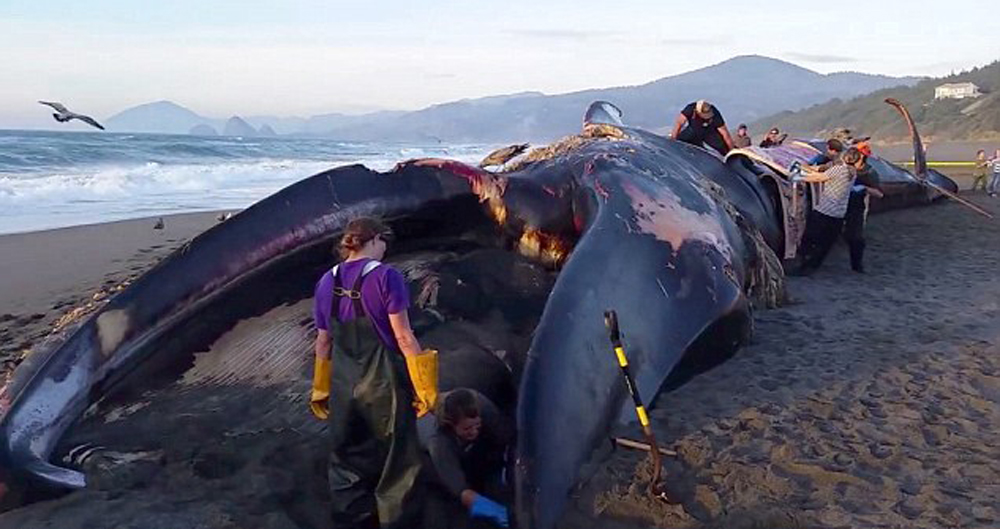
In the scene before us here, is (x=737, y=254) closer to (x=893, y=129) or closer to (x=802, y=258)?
(x=802, y=258)

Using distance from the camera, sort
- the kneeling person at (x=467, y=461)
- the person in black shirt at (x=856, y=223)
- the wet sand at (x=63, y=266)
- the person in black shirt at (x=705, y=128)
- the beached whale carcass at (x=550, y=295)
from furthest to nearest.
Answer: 1. the person in black shirt at (x=856, y=223)
2. the person in black shirt at (x=705, y=128)
3. the wet sand at (x=63, y=266)
4. the kneeling person at (x=467, y=461)
5. the beached whale carcass at (x=550, y=295)

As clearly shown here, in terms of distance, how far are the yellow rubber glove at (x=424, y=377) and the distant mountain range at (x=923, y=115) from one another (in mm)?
53797

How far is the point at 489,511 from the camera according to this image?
416 centimetres

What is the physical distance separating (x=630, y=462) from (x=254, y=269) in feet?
7.14

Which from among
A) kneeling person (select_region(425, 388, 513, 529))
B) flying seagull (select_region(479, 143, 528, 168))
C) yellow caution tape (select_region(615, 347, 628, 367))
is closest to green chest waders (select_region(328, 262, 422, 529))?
kneeling person (select_region(425, 388, 513, 529))

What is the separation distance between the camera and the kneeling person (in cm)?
425

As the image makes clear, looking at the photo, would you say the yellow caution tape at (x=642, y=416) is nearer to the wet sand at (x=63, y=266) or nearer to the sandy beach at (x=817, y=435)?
the sandy beach at (x=817, y=435)

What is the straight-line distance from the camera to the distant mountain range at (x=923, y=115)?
2154 inches

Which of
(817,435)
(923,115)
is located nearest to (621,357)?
(817,435)

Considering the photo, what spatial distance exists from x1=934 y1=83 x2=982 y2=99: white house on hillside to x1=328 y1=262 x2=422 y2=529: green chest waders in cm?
7405

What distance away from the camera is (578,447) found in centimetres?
400

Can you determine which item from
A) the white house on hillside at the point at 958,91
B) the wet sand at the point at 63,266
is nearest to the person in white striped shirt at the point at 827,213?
the wet sand at the point at 63,266

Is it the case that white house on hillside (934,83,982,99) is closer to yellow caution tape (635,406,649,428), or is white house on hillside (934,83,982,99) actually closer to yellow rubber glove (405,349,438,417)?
yellow caution tape (635,406,649,428)

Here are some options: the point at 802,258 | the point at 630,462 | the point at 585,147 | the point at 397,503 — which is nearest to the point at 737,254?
the point at 585,147
